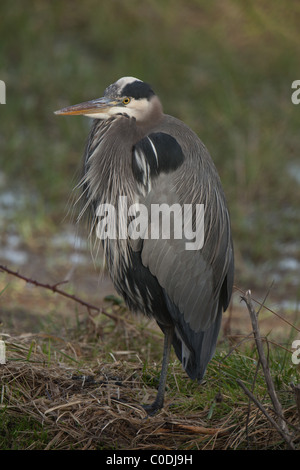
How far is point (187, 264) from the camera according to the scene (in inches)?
128

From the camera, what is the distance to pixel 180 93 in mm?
8438

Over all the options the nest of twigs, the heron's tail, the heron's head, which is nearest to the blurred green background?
the heron's tail

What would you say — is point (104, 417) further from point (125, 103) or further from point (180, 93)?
point (180, 93)

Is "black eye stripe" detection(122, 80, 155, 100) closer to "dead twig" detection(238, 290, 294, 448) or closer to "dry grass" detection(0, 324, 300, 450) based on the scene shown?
"dead twig" detection(238, 290, 294, 448)

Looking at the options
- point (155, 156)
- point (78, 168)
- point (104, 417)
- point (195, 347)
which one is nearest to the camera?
point (104, 417)

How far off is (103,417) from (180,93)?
19.6 ft

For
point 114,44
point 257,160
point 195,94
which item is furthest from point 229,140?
point 114,44

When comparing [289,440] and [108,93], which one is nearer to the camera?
[289,440]

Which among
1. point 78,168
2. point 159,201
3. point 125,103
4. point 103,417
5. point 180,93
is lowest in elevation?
point 103,417

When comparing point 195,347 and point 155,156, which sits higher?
point 155,156

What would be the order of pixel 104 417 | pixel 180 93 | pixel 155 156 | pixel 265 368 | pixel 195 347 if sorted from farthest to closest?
pixel 180 93 → pixel 195 347 → pixel 155 156 → pixel 104 417 → pixel 265 368

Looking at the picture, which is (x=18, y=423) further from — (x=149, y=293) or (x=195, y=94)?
(x=195, y=94)

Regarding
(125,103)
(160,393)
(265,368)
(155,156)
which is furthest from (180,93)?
(265,368)

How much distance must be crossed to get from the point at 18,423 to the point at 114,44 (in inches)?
272
